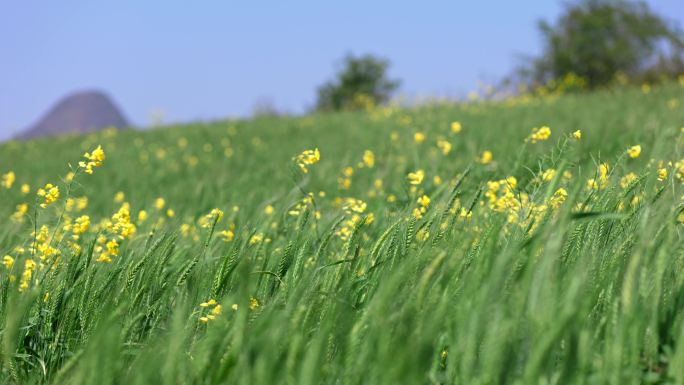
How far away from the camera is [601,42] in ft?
92.0

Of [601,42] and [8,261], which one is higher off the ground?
[601,42]

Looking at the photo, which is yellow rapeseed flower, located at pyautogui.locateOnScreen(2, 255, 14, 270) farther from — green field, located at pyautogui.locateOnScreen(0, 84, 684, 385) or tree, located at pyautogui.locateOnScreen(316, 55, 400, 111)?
tree, located at pyautogui.locateOnScreen(316, 55, 400, 111)

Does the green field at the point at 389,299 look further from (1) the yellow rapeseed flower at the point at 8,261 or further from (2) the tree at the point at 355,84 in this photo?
(2) the tree at the point at 355,84

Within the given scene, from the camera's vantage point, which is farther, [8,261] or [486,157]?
[486,157]

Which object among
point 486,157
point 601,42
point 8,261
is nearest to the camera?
point 8,261

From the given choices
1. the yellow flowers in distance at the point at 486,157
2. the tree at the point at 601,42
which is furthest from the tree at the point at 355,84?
the yellow flowers in distance at the point at 486,157

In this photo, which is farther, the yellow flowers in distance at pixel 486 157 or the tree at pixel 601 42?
the tree at pixel 601 42

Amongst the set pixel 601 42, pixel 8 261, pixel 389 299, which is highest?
pixel 601 42

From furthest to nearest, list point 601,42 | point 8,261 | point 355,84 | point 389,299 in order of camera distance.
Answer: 1. point 355,84
2. point 601,42
3. point 8,261
4. point 389,299

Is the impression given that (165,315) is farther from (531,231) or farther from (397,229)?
(531,231)

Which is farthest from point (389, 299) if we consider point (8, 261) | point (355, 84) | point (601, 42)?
point (355, 84)

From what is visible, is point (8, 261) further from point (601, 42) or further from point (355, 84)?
point (355, 84)

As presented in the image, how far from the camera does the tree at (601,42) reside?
2744 centimetres

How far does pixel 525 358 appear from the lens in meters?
1.81
